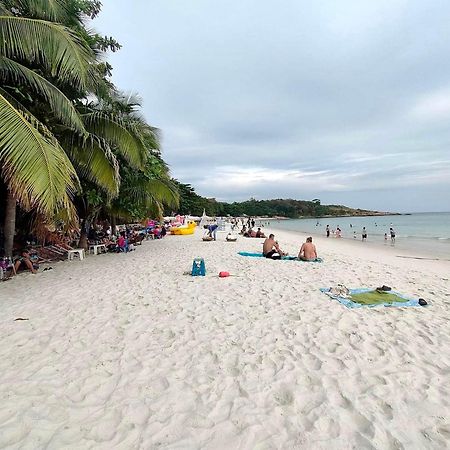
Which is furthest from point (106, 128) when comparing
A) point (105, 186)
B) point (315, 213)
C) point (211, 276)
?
point (315, 213)

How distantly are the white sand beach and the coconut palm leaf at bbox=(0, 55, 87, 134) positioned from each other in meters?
3.81

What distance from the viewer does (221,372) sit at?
10.3 feet

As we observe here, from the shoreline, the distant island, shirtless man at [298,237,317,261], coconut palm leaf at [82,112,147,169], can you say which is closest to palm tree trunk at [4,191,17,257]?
coconut palm leaf at [82,112,147,169]

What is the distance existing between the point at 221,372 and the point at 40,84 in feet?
21.3

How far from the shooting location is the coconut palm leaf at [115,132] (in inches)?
344

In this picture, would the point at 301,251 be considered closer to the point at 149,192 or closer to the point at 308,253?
the point at 308,253

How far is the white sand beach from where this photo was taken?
7.52ft

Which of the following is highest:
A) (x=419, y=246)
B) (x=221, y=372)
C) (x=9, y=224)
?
(x=9, y=224)

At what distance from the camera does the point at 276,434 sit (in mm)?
2283

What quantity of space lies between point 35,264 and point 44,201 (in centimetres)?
502

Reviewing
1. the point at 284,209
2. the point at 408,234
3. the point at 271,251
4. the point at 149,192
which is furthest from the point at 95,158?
the point at 284,209

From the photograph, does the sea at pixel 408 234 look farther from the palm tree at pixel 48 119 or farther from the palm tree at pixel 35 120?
the palm tree at pixel 35 120

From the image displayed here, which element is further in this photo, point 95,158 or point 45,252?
point 45,252

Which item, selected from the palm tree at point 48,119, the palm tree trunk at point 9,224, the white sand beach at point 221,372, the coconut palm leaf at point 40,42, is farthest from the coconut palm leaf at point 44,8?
the white sand beach at point 221,372
